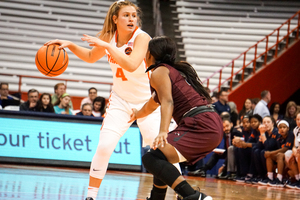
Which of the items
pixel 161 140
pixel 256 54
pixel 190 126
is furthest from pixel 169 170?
pixel 256 54

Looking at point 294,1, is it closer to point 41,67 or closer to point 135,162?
point 135,162

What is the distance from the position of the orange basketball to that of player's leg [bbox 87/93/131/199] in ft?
2.34

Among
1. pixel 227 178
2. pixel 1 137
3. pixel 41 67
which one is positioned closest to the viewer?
pixel 41 67

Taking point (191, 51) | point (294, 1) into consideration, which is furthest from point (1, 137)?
point (294, 1)

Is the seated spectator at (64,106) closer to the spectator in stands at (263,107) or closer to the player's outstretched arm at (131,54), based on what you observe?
the spectator in stands at (263,107)

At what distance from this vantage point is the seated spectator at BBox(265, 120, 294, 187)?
783cm

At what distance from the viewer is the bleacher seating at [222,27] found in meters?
15.1

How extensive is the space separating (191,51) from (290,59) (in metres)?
3.65

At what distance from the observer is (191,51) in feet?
50.5

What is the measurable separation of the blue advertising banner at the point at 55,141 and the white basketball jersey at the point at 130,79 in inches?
181

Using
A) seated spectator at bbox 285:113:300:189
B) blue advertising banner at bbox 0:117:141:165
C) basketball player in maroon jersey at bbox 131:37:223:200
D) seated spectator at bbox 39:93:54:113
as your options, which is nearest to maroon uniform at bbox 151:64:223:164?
basketball player in maroon jersey at bbox 131:37:223:200

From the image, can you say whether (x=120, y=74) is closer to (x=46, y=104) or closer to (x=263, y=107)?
(x=46, y=104)

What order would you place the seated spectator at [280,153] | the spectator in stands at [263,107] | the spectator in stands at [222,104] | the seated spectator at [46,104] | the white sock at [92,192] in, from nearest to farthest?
the white sock at [92,192] < the seated spectator at [280,153] < the seated spectator at [46,104] < the spectator in stands at [263,107] < the spectator in stands at [222,104]

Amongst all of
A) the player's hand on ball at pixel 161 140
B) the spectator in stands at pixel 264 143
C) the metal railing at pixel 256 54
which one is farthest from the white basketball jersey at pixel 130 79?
the metal railing at pixel 256 54
